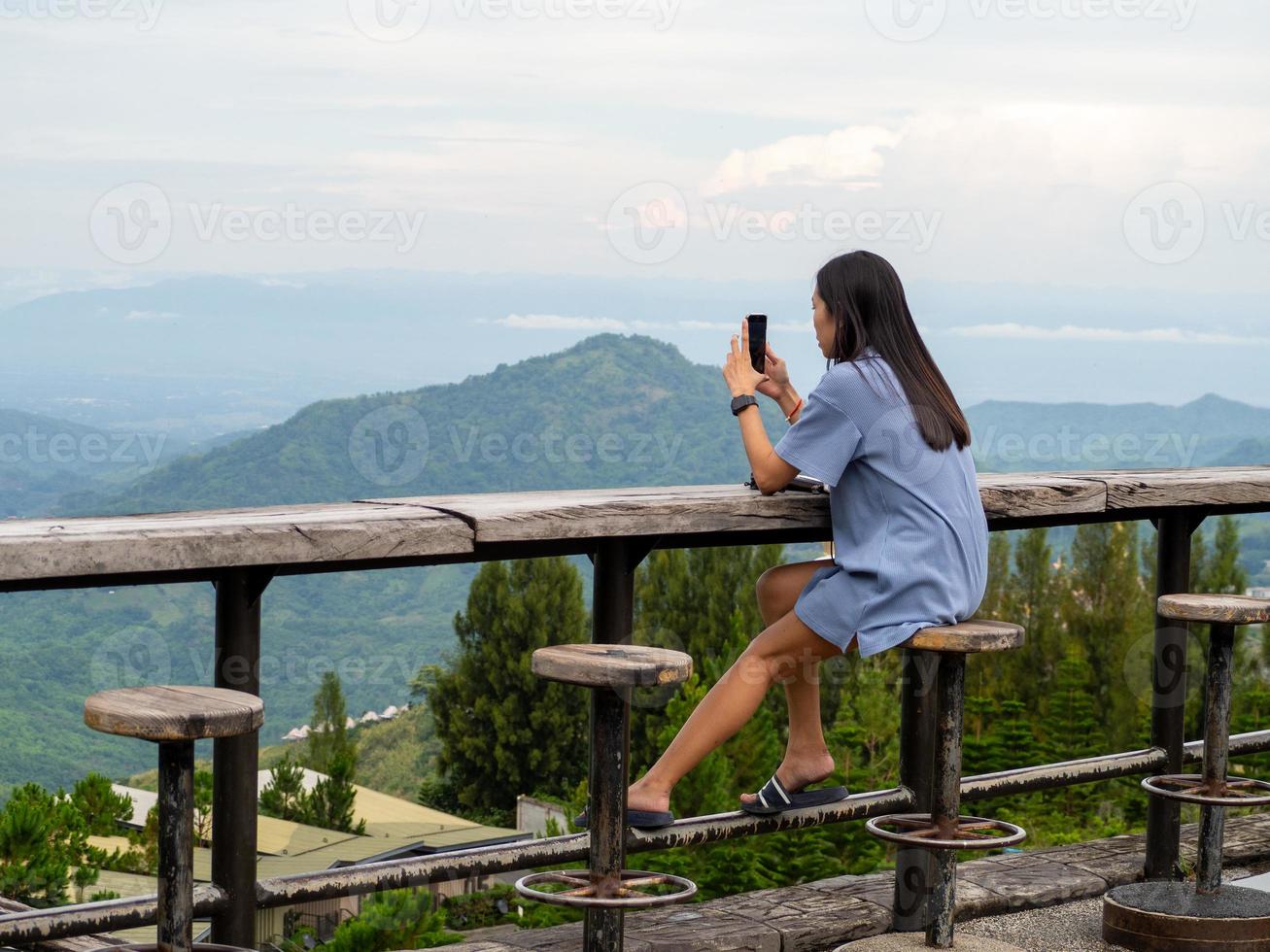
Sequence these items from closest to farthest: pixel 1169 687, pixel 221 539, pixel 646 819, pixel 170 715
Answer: pixel 170 715
pixel 221 539
pixel 646 819
pixel 1169 687

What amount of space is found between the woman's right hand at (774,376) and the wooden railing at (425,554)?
0.69 ft

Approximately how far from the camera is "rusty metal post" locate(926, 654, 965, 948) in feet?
9.15

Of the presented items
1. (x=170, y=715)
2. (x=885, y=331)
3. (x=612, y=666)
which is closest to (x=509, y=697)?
(x=885, y=331)

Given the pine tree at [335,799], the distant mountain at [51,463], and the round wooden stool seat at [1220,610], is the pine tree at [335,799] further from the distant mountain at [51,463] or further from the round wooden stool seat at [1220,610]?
the distant mountain at [51,463]

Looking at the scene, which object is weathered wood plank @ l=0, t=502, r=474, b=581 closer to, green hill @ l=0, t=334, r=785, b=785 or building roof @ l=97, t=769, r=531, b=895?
building roof @ l=97, t=769, r=531, b=895

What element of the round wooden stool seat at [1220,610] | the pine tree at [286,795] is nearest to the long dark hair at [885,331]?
the round wooden stool seat at [1220,610]

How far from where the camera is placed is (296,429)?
76812 mm

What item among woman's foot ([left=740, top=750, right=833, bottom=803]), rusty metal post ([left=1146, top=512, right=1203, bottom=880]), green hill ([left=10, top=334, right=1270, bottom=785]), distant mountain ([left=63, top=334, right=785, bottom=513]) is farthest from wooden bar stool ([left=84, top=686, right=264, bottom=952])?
distant mountain ([left=63, top=334, right=785, bottom=513])

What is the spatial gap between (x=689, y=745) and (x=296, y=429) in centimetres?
7612

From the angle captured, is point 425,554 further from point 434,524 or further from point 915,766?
point 915,766

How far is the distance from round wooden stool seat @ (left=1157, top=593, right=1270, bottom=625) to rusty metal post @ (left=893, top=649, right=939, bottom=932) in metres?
0.53

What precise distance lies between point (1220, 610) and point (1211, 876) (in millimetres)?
606

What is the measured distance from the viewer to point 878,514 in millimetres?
2832

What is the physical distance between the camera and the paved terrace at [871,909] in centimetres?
304
